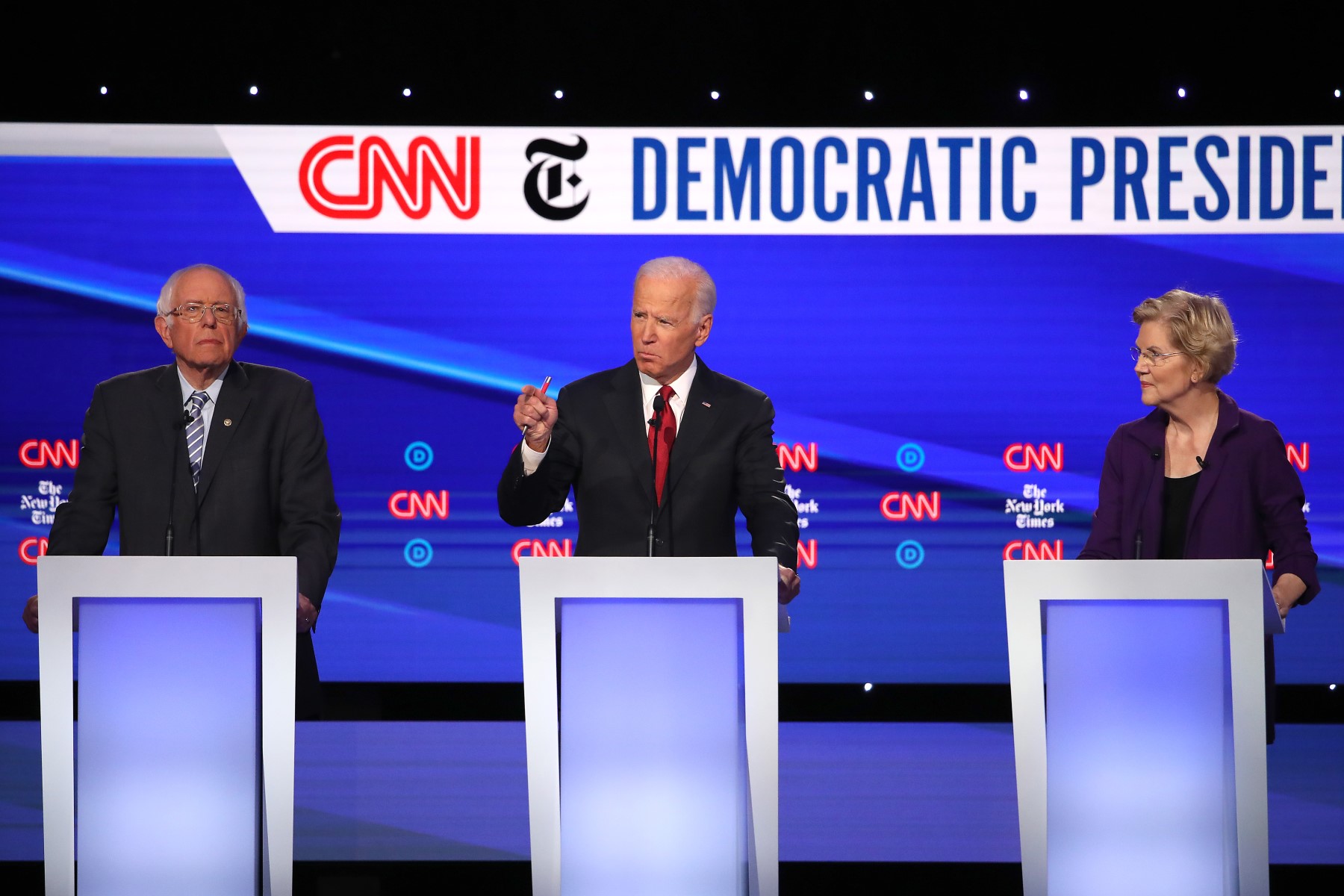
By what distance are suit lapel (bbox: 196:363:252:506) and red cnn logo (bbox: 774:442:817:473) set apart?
7.25 ft

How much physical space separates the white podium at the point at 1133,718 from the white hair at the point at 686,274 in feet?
4.39

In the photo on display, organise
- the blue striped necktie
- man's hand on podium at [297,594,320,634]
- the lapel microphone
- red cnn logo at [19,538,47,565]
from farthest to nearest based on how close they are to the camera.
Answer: red cnn logo at [19,538,47,565] → the blue striped necktie → the lapel microphone → man's hand on podium at [297,594,320,634]

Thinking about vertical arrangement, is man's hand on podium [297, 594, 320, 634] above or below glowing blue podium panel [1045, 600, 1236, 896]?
above

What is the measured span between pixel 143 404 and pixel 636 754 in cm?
170

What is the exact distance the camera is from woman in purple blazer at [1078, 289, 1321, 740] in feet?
11.2

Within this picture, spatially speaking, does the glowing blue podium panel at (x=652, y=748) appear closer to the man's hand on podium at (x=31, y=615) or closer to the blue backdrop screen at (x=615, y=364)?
the man's hand on podium at (x=31, y=615)

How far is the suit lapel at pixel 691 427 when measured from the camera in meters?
3.40

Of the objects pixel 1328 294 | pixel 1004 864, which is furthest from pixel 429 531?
pixel 1328 294

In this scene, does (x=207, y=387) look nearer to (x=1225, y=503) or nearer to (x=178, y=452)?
(x=178, y=452)

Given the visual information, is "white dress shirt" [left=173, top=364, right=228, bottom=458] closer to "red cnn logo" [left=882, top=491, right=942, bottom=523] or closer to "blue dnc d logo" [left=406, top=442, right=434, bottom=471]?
"blue dnc d logo" [left=406, top=442, right=434, bottom=471]

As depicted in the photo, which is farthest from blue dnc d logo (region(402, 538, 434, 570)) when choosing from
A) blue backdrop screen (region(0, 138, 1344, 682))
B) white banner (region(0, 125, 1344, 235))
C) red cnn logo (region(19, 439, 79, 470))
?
red cnn logo (region(19, 439, 79, 470))

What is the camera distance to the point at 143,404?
337cm

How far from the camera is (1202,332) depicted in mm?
3465

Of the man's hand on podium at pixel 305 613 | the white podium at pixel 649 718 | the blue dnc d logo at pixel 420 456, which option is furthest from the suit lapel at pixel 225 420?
the blue dnc d logo at pixel 420 456
